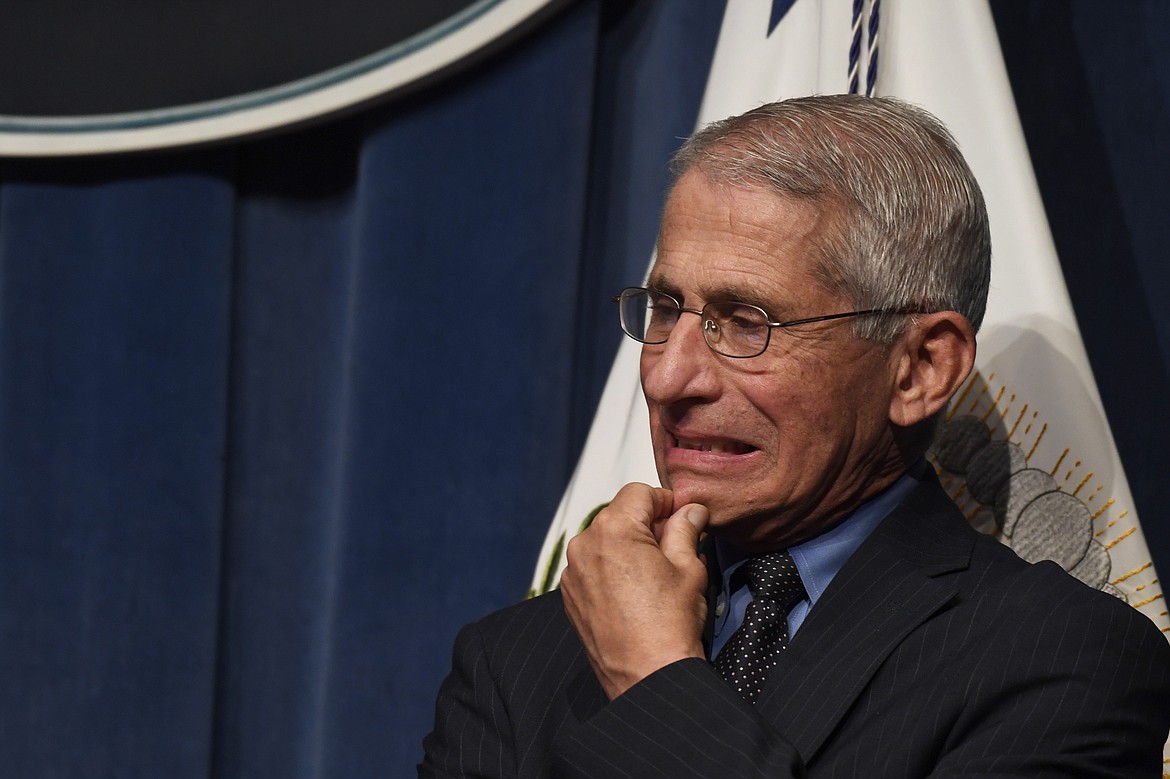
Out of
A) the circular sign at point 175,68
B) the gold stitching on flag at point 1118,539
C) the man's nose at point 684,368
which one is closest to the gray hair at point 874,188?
the man's nose at point 684,368

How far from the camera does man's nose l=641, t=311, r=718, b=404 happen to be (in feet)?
4.19

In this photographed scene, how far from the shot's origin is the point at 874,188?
1267 mm

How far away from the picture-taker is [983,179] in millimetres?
1566

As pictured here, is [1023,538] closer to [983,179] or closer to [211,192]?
[983,179]

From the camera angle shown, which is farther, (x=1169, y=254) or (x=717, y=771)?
(x=1169, y=254)

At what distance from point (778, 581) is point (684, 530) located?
13 centimetres

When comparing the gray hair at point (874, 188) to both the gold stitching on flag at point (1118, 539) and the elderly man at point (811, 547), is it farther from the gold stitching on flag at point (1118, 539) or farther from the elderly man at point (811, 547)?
the gold stitching on flag at point (1118, 539)

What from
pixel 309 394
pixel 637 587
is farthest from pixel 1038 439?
pixel 309 394

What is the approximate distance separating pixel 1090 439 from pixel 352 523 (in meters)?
1.22

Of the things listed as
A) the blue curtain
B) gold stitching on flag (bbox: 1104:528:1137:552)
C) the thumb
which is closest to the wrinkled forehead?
the thumb

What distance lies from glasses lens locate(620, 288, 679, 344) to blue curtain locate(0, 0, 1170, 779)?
0.67 meters

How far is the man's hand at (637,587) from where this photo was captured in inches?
44.8

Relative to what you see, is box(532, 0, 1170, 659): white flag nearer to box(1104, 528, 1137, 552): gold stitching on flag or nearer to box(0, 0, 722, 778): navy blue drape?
box(1104, 528, 1137, 552): gold stitching on flag

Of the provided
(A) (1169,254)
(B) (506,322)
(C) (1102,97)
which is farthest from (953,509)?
(B) (506,322)
